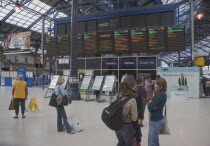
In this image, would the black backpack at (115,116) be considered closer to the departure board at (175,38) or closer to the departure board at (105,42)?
the departure board at (175,38)

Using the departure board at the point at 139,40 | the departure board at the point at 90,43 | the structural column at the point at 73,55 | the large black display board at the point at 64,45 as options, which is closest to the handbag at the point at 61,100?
the structural column at the point at 73,55

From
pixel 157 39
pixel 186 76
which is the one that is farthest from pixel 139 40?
pixel 186 76

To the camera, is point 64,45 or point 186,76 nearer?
point 186,76

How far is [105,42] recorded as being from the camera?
14.3 meters

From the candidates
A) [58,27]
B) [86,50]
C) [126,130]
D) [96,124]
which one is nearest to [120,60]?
[86,50]

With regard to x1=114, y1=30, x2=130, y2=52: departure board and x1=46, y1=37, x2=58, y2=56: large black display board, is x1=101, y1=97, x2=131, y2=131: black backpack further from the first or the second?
x1=46, y1=37, x2=58, y2=56: large black display board

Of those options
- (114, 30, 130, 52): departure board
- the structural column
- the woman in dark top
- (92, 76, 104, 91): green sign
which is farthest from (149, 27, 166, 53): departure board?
the woman in dark top

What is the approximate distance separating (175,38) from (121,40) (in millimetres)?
3198

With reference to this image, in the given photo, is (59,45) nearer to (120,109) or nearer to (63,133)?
(63,133)

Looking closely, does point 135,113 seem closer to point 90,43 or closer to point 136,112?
point 136,112

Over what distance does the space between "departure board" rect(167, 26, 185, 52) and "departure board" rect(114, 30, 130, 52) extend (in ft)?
8.13

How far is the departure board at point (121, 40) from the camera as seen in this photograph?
13.7 m

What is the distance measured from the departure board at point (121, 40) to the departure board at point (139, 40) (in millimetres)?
383

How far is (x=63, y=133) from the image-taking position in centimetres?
542
